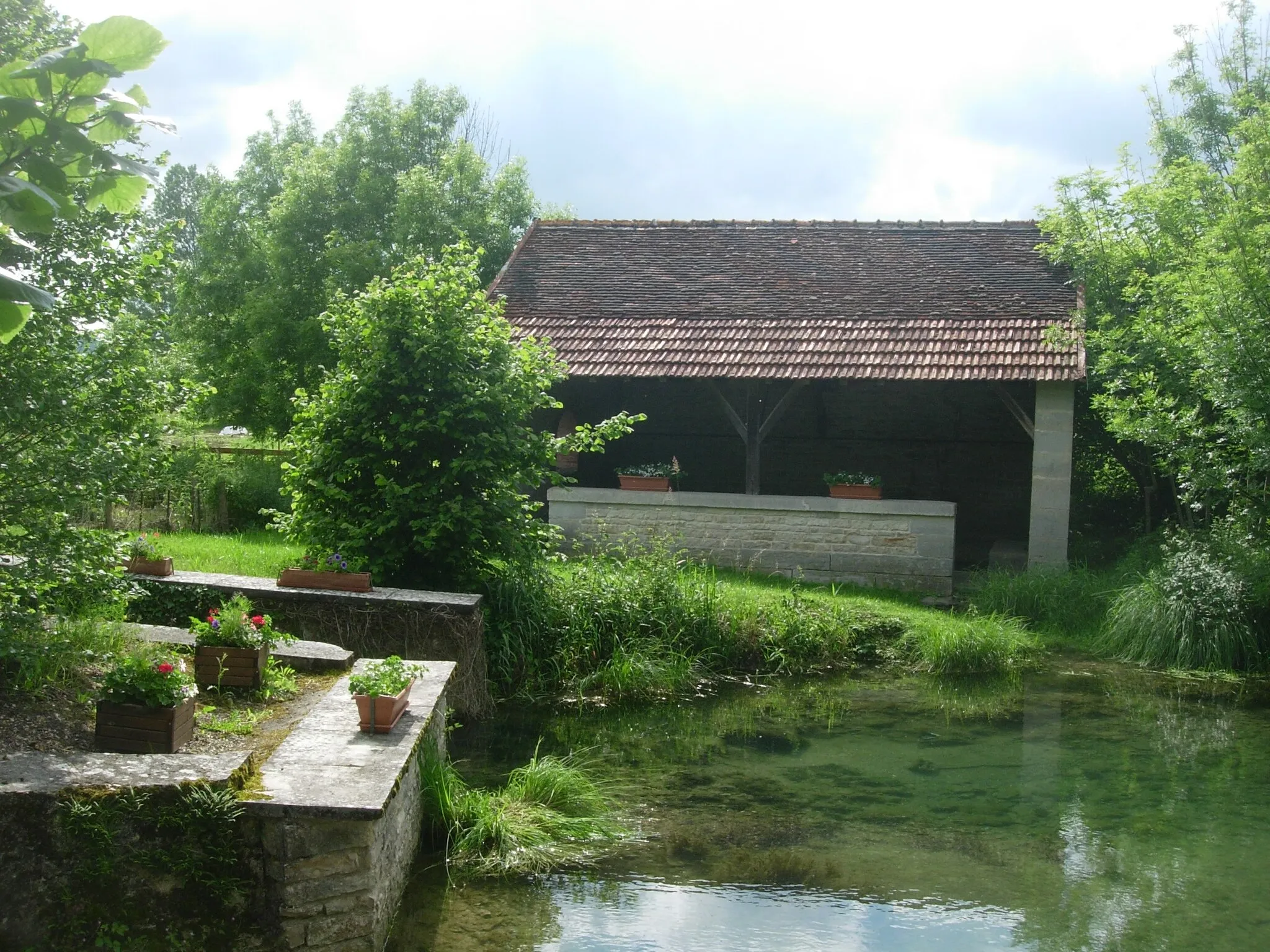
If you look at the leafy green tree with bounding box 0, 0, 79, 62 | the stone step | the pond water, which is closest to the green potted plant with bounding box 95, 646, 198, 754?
the pond water

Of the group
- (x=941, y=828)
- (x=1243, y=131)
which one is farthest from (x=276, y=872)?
(x=1243, y=131)

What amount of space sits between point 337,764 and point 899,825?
309cm

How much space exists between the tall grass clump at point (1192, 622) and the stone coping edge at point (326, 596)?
6099 millimetres

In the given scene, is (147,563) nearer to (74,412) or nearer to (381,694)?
(74,412)

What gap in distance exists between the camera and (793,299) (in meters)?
13.9

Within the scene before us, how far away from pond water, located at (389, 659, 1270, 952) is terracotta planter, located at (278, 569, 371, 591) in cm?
119

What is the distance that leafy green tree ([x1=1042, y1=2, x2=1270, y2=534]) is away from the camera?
31.4ft

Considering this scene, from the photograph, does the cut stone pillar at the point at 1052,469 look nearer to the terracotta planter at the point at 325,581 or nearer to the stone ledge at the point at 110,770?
the terracotta planter at the point at 325,581

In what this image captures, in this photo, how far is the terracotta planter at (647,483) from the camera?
43.3 ft

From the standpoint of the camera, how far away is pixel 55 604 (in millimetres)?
5172

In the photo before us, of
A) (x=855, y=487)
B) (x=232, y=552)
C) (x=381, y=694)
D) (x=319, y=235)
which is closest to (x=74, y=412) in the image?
(x=381, y=694)

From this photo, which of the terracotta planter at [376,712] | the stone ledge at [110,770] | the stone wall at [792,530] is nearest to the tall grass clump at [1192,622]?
the stone wall at [792,530]

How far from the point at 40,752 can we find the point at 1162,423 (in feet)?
30.8

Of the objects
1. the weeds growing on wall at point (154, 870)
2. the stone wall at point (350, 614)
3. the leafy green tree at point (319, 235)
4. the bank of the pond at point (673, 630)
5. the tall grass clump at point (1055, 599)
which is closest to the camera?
the weeds growing on wall at point (154, 870)
